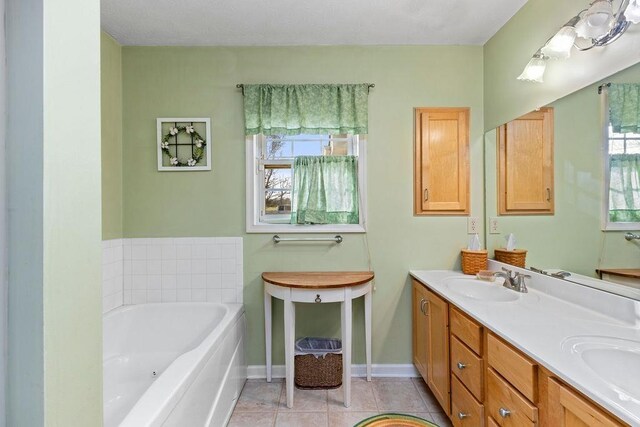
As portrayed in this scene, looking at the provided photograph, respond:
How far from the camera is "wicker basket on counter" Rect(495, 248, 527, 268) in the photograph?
1.99m

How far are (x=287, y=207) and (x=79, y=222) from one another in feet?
6.34

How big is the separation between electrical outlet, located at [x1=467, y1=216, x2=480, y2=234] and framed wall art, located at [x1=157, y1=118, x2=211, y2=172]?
2030 mm

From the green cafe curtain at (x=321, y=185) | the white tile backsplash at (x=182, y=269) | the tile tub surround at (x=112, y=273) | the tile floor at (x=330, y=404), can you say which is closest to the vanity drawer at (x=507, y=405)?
the tile floor at (x=330, y=404)

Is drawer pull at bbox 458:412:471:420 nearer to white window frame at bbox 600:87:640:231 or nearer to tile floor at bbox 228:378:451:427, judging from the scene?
tile floor at bbox 228:378:451:427

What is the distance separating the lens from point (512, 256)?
207 centimetres

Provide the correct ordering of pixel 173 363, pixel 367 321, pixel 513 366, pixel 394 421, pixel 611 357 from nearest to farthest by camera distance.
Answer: pixel 611 357, pixel 513 366, pixel 173 363, pixel 394 421, pixel 367 321

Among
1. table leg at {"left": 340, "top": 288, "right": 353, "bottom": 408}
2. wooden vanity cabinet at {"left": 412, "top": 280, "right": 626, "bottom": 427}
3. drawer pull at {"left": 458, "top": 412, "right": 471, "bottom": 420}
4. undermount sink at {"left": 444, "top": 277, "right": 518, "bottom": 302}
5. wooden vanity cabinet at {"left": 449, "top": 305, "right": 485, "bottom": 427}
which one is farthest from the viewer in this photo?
table leg at {"left": 340, "top": 288, "right": 353, "bottom": 408}

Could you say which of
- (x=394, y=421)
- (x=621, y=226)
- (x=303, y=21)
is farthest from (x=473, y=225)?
(x=303, y=21)

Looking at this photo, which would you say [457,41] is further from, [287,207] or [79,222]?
[79,222]

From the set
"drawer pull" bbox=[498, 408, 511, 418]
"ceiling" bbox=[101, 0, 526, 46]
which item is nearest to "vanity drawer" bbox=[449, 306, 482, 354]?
"drawer pull" bbox=[498, 408, 511, 418]

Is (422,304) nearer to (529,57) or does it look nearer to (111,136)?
(529,57)

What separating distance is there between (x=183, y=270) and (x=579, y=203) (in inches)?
99.3

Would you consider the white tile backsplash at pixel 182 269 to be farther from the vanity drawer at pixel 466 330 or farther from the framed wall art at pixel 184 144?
the vanity drawer at pixel 466 330

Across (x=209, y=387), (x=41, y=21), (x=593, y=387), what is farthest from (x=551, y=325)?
(x=41, y=21)
